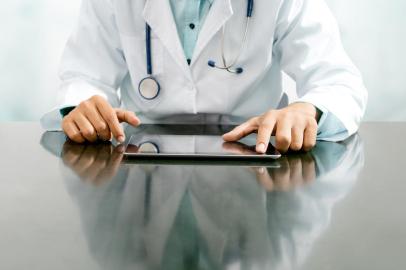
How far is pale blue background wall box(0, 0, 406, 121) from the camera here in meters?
1.87

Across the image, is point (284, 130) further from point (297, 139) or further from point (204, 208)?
point (204, 208)

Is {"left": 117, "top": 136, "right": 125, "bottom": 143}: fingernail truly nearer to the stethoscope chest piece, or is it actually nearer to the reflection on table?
the reflection on table

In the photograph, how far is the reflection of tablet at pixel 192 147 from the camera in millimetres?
786

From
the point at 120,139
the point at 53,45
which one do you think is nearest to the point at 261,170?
the point at 120,139

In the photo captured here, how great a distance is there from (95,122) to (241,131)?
0.24m

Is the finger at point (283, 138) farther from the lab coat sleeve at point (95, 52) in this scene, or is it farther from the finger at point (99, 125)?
the lab coat sleeve at point (95, 52)

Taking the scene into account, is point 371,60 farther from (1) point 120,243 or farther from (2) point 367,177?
(1) point 120,243

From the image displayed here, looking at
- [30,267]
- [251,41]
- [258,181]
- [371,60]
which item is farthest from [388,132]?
[371,60]

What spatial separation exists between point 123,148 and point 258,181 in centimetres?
28

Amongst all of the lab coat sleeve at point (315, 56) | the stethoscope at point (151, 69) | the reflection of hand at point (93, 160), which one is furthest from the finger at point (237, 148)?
the stethoscope at point (151, 69)

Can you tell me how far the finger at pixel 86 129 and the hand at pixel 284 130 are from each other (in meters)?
0.21

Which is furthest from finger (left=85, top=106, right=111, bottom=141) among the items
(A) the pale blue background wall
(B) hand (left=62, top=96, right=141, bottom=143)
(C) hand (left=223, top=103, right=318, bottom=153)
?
(A) the pale blue background wall

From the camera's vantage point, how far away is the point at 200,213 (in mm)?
542

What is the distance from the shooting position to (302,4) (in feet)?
4.11
